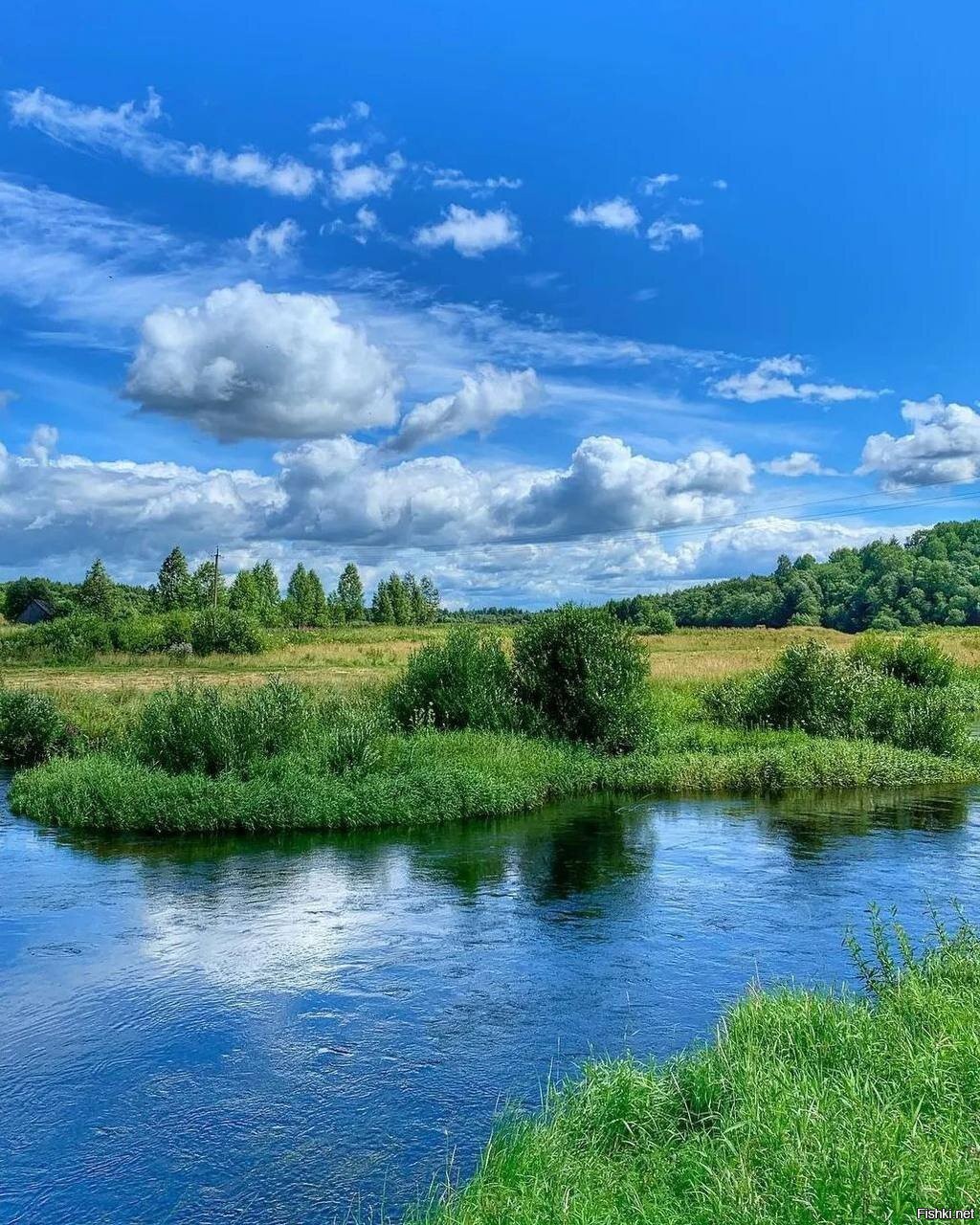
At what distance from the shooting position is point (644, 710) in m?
32.6

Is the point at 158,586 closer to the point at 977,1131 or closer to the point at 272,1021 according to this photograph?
the point at 272,1021

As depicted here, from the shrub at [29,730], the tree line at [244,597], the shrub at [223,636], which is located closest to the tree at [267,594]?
the tree line at [244,597]

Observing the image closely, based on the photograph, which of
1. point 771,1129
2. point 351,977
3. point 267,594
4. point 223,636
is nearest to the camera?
point 771,1129

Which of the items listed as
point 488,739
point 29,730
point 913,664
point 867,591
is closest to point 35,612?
point 867,591

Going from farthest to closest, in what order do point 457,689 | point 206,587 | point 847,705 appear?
1. point 206,587
2. point 847,705
3. point 457,689

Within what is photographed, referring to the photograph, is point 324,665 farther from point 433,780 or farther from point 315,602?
point 315,602

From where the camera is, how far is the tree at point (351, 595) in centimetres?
13525

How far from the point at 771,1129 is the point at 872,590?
108 m

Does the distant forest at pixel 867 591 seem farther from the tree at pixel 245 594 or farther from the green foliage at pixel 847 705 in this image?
the green foliage at pixel 847 705

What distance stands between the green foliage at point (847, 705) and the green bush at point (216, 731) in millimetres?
16574

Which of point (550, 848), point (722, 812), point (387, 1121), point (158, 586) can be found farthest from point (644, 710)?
point (158, 586)

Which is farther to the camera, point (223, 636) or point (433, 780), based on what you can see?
point (223, 636)

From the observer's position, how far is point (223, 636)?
238 feet

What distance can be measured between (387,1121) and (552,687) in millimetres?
23216
